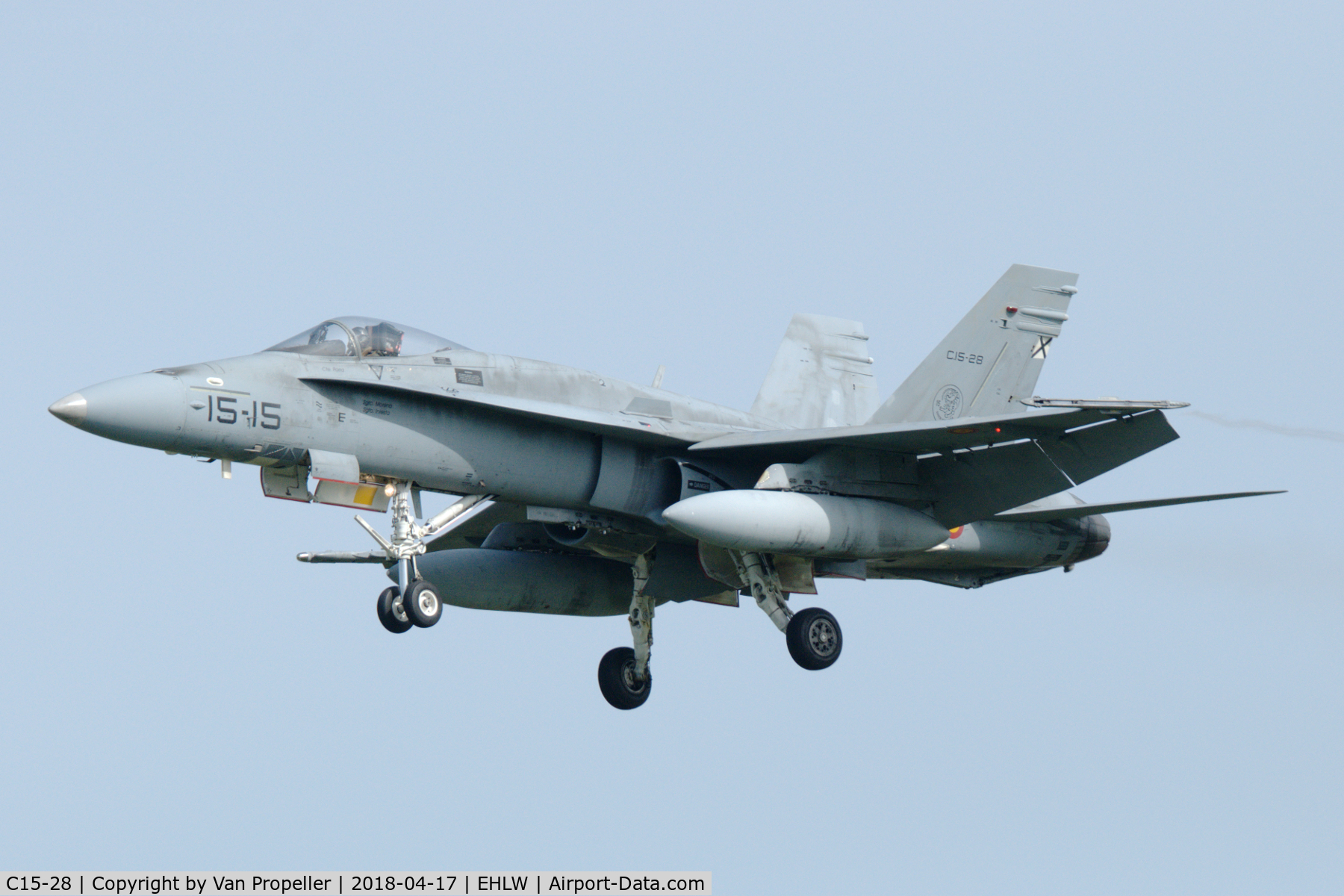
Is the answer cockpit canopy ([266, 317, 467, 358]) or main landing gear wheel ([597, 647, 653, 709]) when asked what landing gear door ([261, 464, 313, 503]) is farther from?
main landing gear wheel ([597, 647, 653, 709])

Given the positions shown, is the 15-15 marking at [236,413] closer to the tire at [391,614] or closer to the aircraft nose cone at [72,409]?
the aircraft nose cone at [72,409]

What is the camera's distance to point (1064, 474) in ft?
53.0

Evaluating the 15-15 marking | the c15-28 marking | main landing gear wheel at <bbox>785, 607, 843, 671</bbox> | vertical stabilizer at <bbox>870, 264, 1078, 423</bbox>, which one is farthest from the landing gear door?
the c15-28 marking

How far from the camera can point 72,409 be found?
44.8 ft

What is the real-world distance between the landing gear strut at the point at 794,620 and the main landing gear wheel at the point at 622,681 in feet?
7.59

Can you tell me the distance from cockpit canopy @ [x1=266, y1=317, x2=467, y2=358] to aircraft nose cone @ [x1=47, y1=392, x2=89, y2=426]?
1.89m

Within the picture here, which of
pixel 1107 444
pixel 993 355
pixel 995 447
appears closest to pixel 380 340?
pixel 995 447

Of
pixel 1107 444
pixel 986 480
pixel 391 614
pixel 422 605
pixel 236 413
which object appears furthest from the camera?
pixel 986 480

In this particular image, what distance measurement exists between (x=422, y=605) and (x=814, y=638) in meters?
4.37

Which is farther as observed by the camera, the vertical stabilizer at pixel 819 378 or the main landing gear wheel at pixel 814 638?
the vertical stabilizer at pixel 819 378

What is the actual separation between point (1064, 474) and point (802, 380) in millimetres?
4739

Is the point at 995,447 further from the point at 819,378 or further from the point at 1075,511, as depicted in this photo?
the point at 819,378

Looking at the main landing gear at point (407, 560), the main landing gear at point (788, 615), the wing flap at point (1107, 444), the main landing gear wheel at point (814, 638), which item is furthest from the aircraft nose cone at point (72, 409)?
the wing flap at point (1107, 444)

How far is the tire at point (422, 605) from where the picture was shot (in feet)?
48.3
